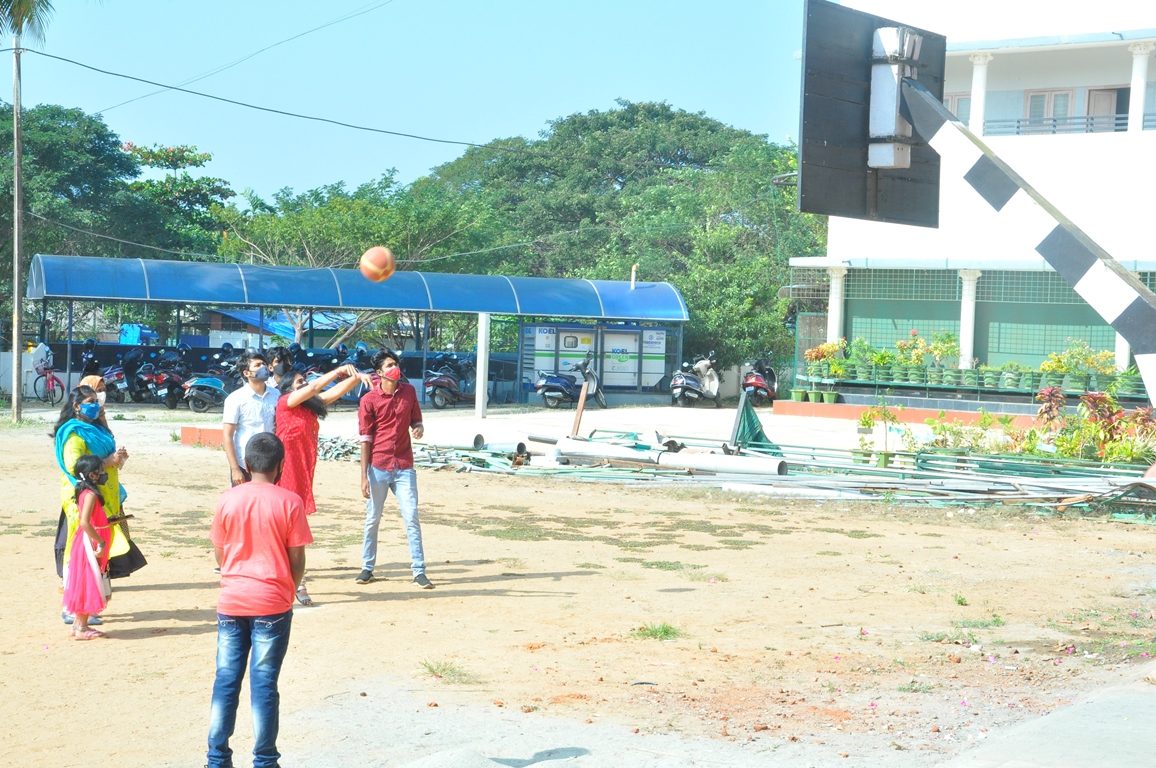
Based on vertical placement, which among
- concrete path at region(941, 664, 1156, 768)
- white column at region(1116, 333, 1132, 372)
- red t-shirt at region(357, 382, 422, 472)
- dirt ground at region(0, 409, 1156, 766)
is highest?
white column at region(1116, 333, 1132, 372)

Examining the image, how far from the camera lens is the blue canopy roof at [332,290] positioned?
83.8 ft

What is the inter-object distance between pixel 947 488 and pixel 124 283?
1894 cm

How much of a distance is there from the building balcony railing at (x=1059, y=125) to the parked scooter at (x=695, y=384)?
854cm

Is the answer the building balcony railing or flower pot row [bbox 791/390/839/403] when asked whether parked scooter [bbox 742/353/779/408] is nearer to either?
flower pot row [bbox 791/390/839/403]

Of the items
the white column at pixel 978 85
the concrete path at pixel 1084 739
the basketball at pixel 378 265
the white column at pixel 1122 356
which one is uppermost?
the white column at pixel 978 85

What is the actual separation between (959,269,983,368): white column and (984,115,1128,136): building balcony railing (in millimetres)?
3529

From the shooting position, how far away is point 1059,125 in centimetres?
2580

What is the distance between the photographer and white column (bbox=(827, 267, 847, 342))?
27.0 metres

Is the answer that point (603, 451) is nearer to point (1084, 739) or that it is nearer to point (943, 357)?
point (1084, 739)

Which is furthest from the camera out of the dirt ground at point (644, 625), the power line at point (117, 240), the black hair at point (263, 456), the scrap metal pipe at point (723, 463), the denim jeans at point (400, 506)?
the power line at point (117, 240)

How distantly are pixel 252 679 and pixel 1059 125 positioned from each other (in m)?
25.1

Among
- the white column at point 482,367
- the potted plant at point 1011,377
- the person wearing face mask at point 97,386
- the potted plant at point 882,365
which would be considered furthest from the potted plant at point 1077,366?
the person wearing face mask at point 97,386

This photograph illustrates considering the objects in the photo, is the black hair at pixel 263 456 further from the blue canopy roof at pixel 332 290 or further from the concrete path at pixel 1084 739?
the blue canopy roof at pixel 332 290

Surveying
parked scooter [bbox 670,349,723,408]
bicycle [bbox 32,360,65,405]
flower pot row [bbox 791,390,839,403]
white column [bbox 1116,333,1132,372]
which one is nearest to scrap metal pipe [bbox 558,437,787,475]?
flower pot row [bbox 791,390,839,403]
